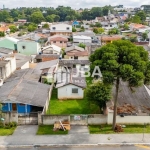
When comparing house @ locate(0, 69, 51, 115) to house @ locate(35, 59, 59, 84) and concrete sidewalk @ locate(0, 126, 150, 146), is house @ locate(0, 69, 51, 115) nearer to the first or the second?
concrete sidewalk @ locate(0, 126, 150, 146)

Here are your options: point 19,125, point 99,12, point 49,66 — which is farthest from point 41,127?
point 99,12

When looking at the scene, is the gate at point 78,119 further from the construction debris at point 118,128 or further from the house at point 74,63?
the house at point 74,63

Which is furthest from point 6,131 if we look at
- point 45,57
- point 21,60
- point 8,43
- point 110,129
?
point 8,43

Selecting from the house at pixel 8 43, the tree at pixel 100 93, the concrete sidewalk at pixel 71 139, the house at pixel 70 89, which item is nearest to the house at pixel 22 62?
the house at pixel 8 43

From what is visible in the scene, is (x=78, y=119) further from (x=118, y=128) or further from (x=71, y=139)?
(x=118, y=128)

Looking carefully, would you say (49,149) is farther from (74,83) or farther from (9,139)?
(74,83)

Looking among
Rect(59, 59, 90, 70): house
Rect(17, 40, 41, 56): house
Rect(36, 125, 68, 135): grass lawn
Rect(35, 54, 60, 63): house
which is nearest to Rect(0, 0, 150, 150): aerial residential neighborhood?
Rect(36, 125, 68, 135): grass lawn
